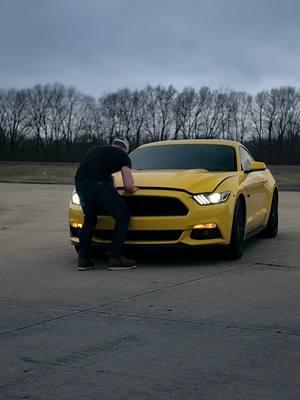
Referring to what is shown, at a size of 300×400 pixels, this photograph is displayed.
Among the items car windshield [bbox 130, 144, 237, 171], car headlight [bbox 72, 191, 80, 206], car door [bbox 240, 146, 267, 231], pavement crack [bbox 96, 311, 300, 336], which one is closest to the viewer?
pavement crack [bbox 96, 311, 300, 336]

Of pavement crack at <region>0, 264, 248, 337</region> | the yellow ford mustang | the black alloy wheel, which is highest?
the yellow ford mustang

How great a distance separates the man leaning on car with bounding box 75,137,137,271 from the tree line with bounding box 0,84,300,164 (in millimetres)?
91518

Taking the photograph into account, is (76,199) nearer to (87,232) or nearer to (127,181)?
(87,232)

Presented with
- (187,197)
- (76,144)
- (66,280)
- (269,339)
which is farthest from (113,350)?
(76,144)

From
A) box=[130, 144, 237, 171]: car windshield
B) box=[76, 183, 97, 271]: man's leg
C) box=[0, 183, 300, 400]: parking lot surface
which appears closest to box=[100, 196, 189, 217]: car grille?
box=[76, 183, 97, 271]: man's leg

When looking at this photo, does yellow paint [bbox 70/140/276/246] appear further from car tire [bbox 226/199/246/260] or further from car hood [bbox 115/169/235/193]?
car tire [bbox 226/199/246/260]

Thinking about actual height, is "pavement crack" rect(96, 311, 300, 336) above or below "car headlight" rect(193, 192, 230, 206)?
below

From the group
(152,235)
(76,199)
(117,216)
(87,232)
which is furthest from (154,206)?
(76,199)

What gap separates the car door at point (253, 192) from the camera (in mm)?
8680

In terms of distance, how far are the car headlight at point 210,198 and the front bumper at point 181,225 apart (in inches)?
1.9

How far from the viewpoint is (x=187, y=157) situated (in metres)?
9.05

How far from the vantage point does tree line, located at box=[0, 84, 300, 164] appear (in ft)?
334

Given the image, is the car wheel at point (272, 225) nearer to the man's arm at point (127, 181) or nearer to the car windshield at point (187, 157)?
the car windshield at point (187, 157)

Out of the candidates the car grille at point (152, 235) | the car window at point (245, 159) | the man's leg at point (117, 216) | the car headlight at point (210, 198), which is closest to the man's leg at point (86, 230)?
the man's leg at point (117, 216)
